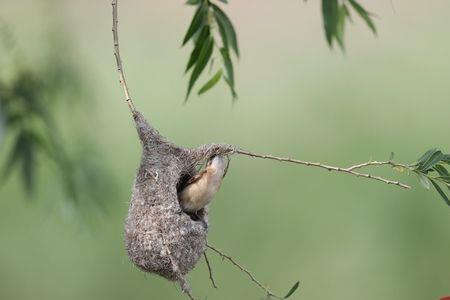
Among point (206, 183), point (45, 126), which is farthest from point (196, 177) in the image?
point (45, 126)

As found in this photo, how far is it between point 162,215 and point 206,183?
11 cm

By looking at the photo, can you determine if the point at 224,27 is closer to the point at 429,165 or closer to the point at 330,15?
the point at 330,15

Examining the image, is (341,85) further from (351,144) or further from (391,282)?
(391,282)

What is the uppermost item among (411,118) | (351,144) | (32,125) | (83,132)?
(411,118)

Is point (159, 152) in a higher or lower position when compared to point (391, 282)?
lower

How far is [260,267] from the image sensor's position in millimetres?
4551

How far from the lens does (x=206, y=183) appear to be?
5.58ft

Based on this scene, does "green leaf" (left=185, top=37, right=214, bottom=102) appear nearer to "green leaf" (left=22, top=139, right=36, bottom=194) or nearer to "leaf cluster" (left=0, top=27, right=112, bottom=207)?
"leaf cluster" (left=0, top=27, right=112, bottom=207)

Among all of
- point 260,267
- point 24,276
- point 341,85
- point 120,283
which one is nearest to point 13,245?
point 24,276

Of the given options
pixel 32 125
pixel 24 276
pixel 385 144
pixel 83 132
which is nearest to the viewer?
pixel 32 125

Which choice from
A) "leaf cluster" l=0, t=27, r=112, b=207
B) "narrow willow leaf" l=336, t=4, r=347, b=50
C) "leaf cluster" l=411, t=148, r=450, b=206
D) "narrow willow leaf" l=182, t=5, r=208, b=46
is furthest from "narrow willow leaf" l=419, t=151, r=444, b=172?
"leaf cluster" l=0, t=27, r=112, b=207

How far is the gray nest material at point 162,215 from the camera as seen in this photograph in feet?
5.60

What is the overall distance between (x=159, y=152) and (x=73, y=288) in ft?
10.6

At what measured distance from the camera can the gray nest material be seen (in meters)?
1.71
